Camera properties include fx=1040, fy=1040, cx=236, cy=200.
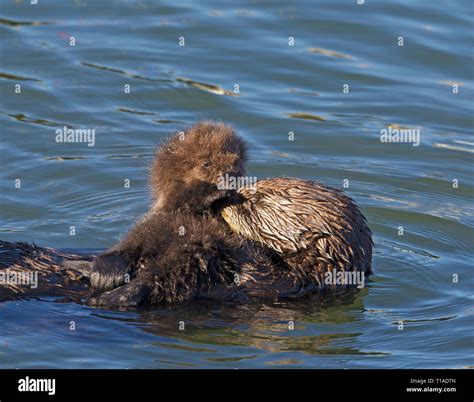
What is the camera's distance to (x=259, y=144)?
10.7 meters

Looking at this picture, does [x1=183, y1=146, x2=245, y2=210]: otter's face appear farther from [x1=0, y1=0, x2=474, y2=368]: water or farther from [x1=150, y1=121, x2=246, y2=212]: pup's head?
[x1=0, y1=0, x2=474, y2=368]: water

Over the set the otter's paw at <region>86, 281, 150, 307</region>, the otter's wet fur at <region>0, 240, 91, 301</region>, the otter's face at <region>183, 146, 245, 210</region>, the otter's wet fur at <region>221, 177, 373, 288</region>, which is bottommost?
the otter's paw at <region>86, 281, 150, 307</region>

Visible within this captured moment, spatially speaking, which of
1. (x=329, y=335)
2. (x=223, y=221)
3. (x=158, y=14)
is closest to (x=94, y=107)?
(x=158, y=14)

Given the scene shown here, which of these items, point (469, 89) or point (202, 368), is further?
point (469, 89)

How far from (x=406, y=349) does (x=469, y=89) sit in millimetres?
6005

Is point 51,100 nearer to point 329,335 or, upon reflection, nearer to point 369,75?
point 369,75

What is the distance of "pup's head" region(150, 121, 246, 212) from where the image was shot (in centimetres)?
707

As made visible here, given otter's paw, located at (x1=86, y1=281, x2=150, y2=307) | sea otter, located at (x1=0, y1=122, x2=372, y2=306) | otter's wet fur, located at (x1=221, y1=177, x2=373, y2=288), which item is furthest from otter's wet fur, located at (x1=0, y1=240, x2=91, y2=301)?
otter's wet fur, located at (x1=221, y1=177, x2=373, y2=288)

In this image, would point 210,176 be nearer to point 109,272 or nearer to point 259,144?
point 109,272

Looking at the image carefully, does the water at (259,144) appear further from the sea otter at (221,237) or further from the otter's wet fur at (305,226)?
the otter's wet fur at (305,226)

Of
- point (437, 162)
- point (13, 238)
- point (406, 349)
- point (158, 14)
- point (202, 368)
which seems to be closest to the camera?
point (202, 368)

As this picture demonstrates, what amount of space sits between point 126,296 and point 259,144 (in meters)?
4.24

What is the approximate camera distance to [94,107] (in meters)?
11.4

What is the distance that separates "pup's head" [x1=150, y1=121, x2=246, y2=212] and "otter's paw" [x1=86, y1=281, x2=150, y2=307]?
67 cm
